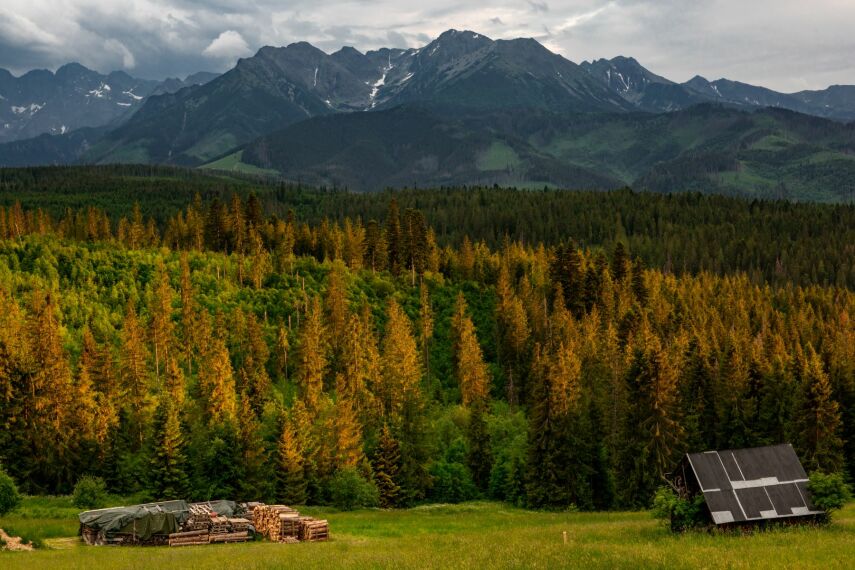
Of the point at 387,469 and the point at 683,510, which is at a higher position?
the point at 683,510

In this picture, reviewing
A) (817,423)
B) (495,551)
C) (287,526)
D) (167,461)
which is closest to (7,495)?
(167,461)

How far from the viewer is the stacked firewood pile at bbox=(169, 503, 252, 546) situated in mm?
54375

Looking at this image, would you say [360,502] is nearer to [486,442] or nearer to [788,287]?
[486,442]

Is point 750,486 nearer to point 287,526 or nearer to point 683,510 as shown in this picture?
point 683,510

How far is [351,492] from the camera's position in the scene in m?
79.1

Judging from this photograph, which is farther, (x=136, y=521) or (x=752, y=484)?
(x=136, y=521)

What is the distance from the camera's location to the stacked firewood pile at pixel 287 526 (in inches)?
2133

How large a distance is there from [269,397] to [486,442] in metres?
29.3

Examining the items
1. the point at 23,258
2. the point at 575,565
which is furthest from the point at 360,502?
the point at 23,258

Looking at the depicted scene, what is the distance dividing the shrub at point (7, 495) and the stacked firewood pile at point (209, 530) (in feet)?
56.7

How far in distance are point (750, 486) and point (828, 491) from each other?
4058 mm

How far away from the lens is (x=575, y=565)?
→ 33375 mm

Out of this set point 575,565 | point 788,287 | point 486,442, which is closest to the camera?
point 575,565

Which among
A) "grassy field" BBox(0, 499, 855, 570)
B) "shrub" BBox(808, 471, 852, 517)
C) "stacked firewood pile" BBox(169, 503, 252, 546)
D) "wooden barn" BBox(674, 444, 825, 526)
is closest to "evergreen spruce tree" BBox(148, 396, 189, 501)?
"grassy field" BBox(0, 499, 855, 570)
